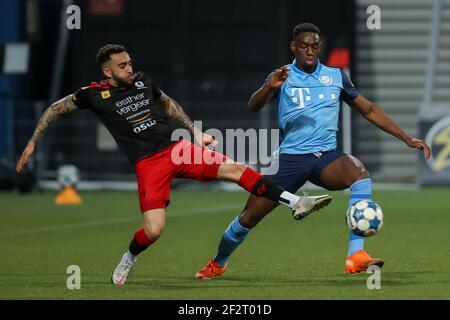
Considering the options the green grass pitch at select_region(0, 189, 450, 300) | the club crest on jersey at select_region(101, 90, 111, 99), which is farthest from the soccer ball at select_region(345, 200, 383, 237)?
the club crest on jersey at select_region(101, 90, 111, 99)

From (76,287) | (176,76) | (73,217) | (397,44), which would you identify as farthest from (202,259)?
→ (397,44)

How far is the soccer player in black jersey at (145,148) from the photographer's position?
1092 centimetres

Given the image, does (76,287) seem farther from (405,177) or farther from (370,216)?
(405,177)

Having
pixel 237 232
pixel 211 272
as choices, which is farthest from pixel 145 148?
pixel 211 272

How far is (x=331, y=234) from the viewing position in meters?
16.2

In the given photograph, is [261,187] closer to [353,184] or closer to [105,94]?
[353,184]

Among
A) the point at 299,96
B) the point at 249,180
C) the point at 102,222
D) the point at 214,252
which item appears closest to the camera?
the point at 249,180

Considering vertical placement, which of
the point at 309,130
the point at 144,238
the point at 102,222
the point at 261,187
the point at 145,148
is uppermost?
the point at 309,130

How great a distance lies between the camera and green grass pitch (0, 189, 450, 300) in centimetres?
1037

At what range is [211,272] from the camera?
11.6 m

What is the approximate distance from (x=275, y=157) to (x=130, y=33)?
618 inches

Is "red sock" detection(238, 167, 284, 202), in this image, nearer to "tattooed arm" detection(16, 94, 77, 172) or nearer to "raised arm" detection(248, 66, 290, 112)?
"raised arm" detection(248, 66, 290, 112)

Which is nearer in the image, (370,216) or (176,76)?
(370,216)

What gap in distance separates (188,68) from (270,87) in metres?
16.2
